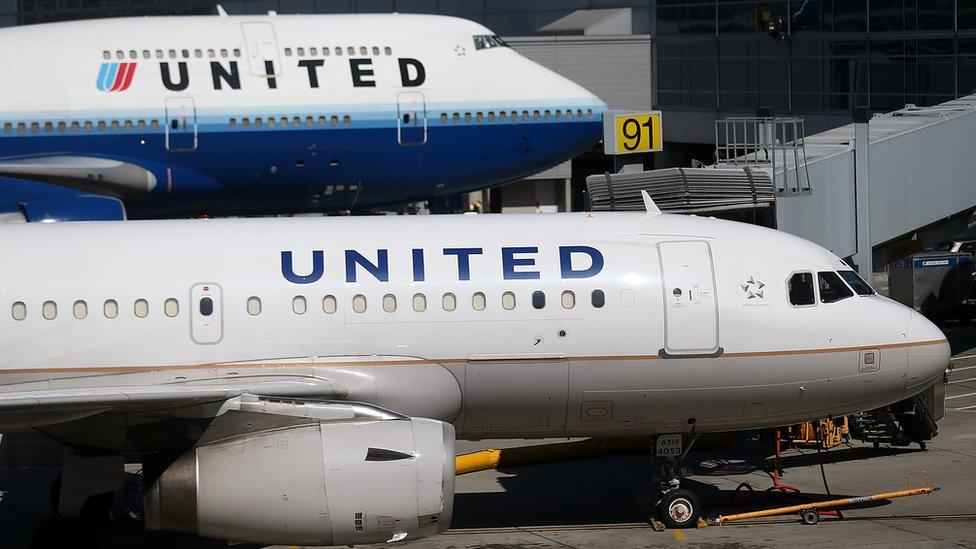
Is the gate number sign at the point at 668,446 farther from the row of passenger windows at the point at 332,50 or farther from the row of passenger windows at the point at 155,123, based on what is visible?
the row of passenger windows at the point at 332,50

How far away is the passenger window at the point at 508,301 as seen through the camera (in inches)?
661

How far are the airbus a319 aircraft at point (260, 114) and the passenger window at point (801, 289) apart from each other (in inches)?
594

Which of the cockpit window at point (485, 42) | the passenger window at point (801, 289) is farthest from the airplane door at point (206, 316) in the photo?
the cockpit window at point (485, 42)

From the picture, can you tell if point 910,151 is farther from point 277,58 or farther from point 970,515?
point 277,58

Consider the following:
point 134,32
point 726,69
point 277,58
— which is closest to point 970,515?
point 277,58

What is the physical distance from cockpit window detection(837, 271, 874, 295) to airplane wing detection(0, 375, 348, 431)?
6.94 meters

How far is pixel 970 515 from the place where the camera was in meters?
18.2

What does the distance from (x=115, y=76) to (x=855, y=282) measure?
18.3 m

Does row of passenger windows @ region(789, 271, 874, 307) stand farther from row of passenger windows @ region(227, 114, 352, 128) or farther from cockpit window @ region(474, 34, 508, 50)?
cockpit window @ region(474, 34, 508, 50)

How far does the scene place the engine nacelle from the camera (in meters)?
14.7

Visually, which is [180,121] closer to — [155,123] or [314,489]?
[155,123]

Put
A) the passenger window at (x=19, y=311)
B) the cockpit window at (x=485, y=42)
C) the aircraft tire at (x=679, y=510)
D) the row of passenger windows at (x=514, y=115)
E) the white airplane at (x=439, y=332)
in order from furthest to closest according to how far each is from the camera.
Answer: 1. the cockpit window at (x=485, y=42)
2. the row of passenger windows at (x=514, y=115)
3. the aircraft tire at (x=679, y=510)
4. the passenger window at (x=19, y=311)
5. the white airplane at (x=439, y=332)

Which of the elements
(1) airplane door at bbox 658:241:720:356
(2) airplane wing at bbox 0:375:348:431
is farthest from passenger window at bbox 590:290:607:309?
(2) airplane wing at bbox 0:375:348:431

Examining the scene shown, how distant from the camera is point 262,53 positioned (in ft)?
99.1
